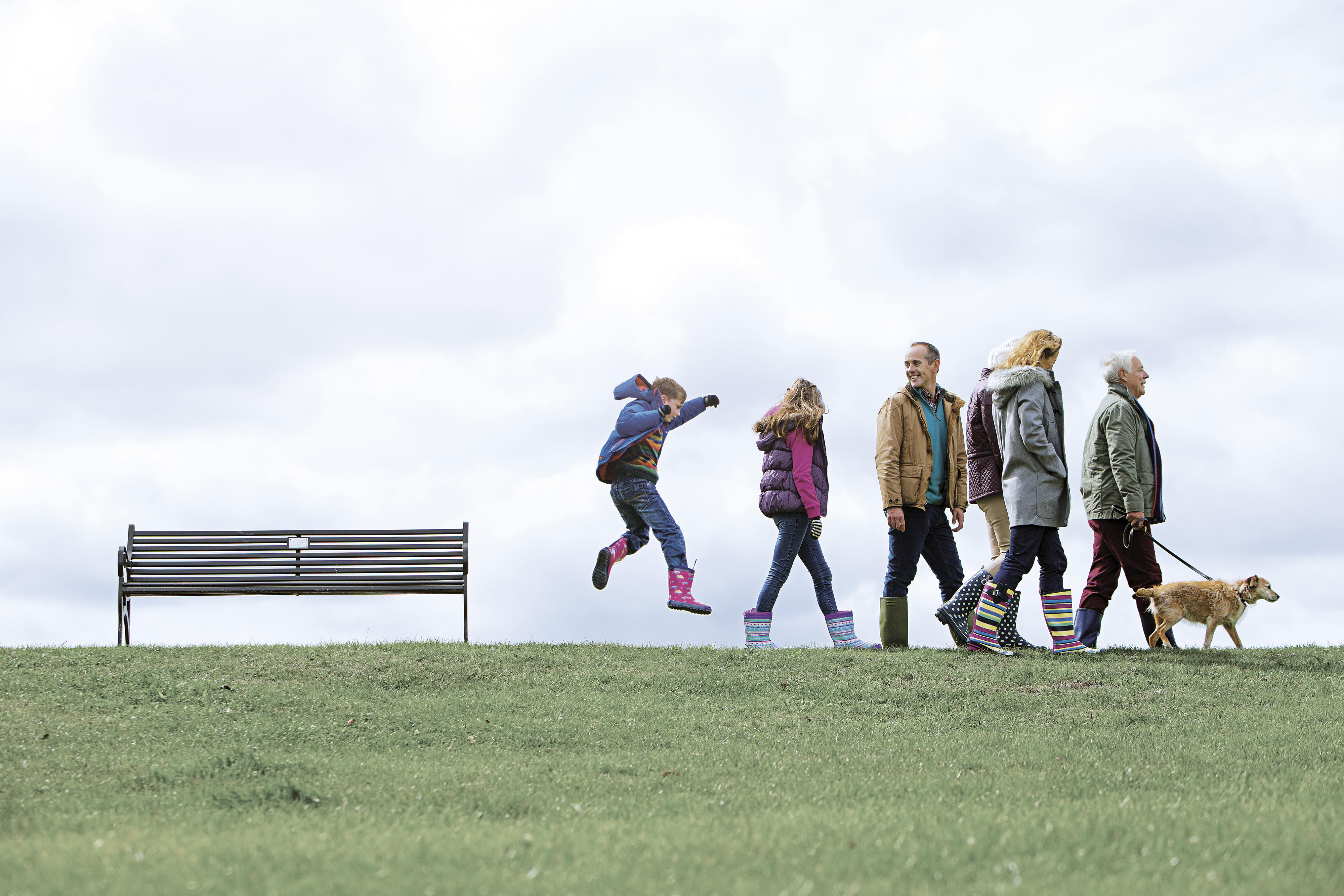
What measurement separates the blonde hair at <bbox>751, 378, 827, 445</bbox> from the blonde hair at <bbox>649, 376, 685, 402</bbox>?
4.64 feet

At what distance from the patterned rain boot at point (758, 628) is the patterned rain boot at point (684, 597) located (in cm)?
103

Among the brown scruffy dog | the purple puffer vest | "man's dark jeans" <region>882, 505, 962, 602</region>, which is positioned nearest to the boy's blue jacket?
the purple puffer vest

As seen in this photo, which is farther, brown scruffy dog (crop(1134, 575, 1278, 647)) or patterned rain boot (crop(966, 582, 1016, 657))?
brown scruffy dog (crop(1134, 575, 1278, 647))

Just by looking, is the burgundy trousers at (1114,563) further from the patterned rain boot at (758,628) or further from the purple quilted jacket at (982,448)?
the patterned rain boot at (758,628)

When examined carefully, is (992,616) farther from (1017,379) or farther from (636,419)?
(636,419)

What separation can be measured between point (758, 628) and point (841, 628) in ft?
2.90

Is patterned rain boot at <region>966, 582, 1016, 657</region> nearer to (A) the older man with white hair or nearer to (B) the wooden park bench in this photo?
(A) the older man with white hair

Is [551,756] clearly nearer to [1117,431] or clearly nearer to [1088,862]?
[1088,862]

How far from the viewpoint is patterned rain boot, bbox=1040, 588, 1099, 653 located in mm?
10242

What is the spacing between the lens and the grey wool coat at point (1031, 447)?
9883 mm

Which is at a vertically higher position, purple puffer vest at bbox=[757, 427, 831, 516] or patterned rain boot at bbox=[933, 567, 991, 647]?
purple puffer vest at bbox=[757, 427, 831, 516]

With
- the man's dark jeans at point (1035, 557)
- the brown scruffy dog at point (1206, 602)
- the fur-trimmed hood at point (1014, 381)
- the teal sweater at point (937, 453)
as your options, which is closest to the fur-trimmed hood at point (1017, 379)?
the fur-trimmed hood at point (1014, 381)

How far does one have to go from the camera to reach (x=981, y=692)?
8.83 m

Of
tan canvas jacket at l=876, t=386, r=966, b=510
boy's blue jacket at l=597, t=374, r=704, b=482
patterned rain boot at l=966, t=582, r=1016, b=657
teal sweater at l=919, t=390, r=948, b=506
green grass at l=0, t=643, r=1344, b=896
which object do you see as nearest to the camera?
green grass at l=0, t=643, r=1344, b=896
